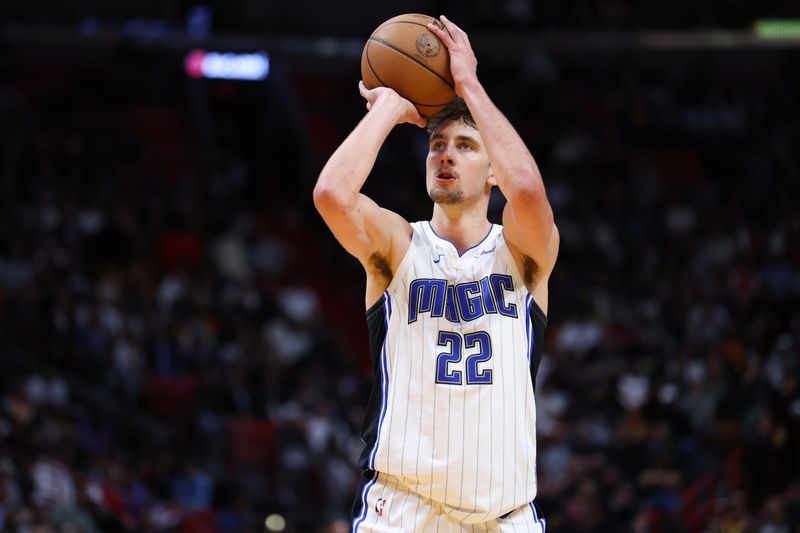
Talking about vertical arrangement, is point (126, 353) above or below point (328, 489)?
above

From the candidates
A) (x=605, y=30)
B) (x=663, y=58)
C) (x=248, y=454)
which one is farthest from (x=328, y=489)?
(x=663, y=58)

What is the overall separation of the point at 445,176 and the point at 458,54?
20.2 inches

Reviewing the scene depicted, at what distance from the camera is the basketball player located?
14.7 ft

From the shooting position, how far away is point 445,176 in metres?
4.81

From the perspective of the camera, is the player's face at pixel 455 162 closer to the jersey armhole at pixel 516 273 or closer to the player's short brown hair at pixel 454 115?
the player's short brown hair at pixel 454 115

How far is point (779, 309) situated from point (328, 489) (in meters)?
6.62

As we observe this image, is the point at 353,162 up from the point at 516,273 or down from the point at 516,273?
up

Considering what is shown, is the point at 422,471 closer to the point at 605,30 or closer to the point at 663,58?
the point at 605,30

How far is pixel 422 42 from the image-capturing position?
4770mm

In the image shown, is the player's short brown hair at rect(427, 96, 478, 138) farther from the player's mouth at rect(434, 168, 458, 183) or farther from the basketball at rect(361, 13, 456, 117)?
the player's mouth at rect(434, 168, 458, 183)

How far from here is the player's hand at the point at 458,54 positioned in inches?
184

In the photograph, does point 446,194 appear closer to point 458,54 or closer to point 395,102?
point 395,102

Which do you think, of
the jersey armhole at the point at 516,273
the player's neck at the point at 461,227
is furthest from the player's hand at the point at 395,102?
the jersey armhole at the point at 516,273

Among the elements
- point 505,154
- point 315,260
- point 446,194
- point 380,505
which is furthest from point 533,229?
point 315,260
